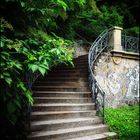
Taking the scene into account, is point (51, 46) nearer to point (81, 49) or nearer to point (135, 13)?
point (81, 49)

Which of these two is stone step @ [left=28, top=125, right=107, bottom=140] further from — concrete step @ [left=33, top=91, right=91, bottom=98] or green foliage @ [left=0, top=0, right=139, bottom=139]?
concrete step @ [left=33, top=91, right=91, bottom=98]

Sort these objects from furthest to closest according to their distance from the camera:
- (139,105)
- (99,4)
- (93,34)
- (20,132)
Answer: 1. (99,4)
2. (93,34)
3. (139,105)
4. (20,132)

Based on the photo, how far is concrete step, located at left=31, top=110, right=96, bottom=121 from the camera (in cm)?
769

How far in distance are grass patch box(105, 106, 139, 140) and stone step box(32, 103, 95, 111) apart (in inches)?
37.8

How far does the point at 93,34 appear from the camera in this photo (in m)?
16.8

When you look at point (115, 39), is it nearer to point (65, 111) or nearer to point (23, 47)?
point (65, 111)

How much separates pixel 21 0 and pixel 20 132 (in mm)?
3755

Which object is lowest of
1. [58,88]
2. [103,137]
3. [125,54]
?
[103,137]

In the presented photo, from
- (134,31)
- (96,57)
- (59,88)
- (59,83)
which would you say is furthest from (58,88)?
(134,31)

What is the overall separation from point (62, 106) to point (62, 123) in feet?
3.13

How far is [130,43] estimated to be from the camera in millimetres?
13336

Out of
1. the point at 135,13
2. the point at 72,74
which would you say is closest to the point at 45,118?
the point at 72,74

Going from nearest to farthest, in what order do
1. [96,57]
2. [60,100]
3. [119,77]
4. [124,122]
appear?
[60,100]
[124,122]
[96,57]
[119,77]

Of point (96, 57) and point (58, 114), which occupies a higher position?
point (96, 57)
